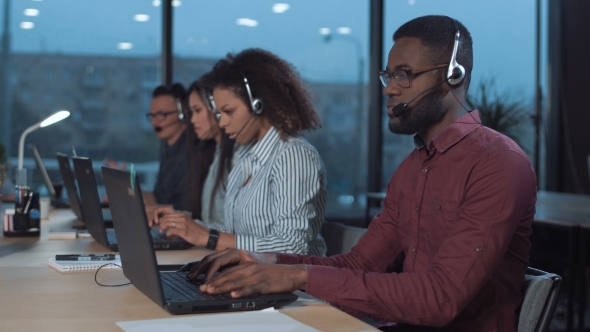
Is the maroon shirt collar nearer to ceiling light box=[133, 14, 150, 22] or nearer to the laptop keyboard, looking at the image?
the laptop keyboard

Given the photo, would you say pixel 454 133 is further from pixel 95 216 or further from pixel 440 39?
pixel 95 216

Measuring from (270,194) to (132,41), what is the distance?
3049 mm

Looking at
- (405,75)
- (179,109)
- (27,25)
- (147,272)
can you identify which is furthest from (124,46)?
(147,272)

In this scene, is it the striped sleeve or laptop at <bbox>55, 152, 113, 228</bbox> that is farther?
laptop at <bbox>55, 152, 113, 228</bbox>

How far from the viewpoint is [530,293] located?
1553 mm

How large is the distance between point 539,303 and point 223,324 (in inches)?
28.1

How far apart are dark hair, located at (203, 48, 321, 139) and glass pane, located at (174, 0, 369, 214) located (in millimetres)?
2447

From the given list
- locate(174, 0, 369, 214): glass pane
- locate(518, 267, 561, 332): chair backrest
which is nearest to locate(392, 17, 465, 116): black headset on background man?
locate(518, 267, 561, 332): chair backrest

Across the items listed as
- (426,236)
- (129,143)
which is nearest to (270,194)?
(426,236)

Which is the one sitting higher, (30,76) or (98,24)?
(98,24)

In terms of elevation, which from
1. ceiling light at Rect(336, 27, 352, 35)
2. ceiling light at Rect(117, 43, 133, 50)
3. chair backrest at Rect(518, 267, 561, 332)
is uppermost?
ceiling light at Rect(336, 27, 352, 35)

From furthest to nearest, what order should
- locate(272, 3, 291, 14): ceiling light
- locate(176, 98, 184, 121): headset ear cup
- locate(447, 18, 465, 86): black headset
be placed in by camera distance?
locate(272, 3, 291, 14): ceiling light → locate(176, 98, 184, 121): headset ear cup → locate(447, 18, 465, 86): black headset

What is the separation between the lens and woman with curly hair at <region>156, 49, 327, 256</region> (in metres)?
2.27

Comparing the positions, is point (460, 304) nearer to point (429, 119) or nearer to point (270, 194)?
point (429, 119)
